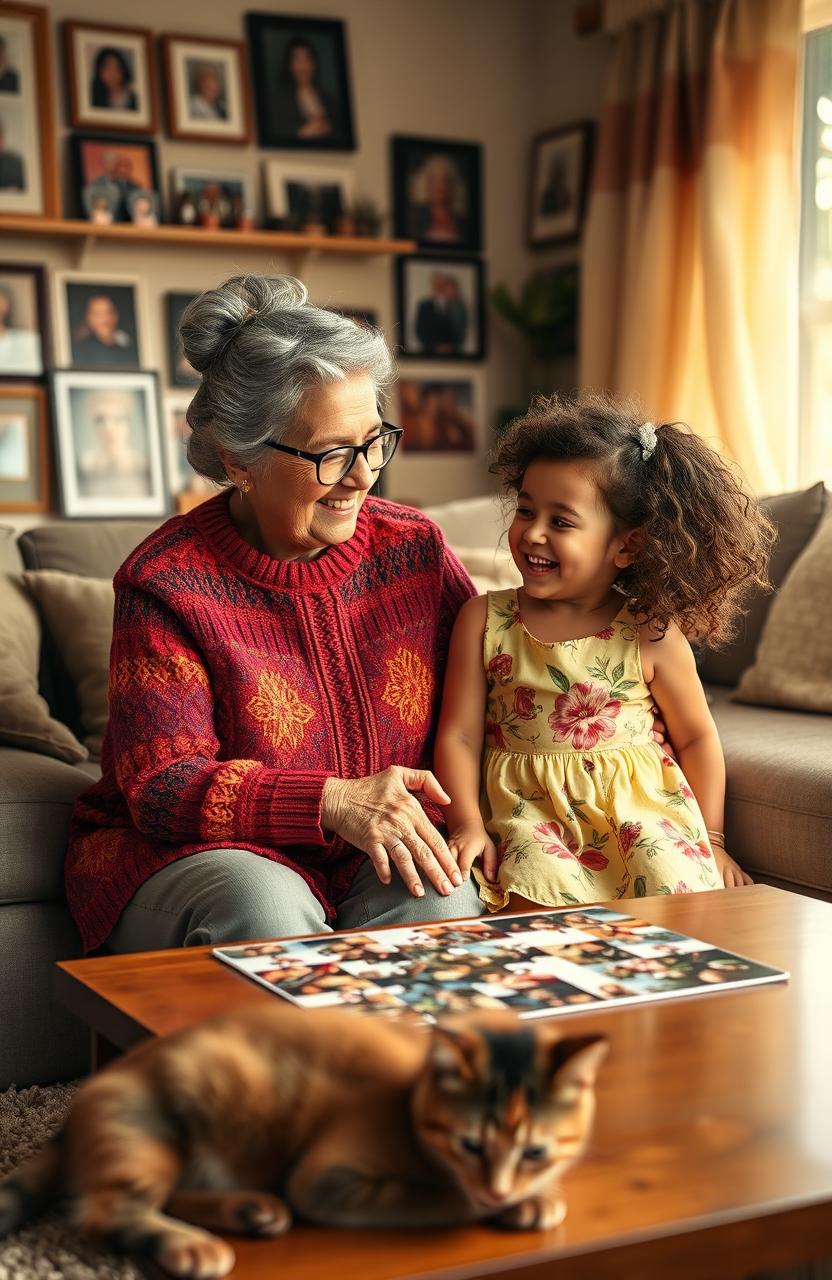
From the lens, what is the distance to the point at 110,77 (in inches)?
169

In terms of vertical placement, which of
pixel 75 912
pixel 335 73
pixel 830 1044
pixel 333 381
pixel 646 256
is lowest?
pixel 75 912

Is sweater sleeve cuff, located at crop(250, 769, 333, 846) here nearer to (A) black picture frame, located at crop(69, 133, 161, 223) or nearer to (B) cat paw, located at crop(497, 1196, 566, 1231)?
(B) cat paw, located at crop(497, 1196, 566, 1231)

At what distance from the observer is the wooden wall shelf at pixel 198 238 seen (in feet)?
13.6

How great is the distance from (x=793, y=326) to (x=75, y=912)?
2796mm

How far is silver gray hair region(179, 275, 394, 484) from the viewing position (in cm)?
185

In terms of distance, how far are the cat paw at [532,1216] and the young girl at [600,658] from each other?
1.03 meters

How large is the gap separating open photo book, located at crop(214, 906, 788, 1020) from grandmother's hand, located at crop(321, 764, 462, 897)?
188 mm

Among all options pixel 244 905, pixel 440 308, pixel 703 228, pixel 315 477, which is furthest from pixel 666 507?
pixel 440 308

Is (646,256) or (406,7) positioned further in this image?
(406,7)

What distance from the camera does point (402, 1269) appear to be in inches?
31.6

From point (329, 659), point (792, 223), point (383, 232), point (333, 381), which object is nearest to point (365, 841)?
point (329, 659)

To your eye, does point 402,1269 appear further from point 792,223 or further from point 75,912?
point 792,223

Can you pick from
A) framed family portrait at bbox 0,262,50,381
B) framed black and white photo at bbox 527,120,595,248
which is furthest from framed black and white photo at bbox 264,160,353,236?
framed family portrait at bbox 0,262,50,381

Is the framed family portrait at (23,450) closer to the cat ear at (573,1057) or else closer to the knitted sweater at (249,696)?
the knitted sweater at (249,696)
